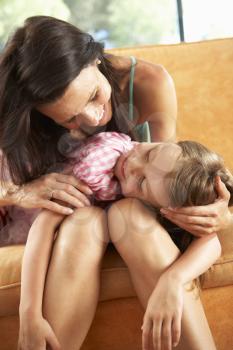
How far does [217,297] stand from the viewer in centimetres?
104

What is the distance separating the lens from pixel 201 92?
Answer: 158cm

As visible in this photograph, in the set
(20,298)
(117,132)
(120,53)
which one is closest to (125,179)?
(117,132)

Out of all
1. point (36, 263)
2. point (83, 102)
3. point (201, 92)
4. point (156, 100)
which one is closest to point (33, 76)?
point (83, 102)

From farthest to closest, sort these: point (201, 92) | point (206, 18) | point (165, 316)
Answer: point (206, 18), point (201, 92), point (165, 316)

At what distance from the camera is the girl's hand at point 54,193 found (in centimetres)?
95

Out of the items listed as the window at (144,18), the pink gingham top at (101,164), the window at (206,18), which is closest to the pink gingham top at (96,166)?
the pink gingham top at (101,164)

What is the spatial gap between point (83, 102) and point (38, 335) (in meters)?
0.43

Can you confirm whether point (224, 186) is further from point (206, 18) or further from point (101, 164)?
point (206, 18)

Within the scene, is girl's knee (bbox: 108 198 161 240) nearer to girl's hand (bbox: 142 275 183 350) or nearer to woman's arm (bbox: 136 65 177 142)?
girl's hand (bbox: 142 275 183 350)

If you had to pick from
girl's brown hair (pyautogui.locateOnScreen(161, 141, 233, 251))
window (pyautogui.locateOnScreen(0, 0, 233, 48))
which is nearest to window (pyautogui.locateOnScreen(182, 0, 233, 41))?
window (pyautogui.locateOnScreen(0, 0, 233, 48))

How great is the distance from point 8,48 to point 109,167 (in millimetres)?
306

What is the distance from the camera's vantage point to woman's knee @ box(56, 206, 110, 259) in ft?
2.91

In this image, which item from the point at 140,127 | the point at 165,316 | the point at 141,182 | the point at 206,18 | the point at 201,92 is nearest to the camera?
the point at 165,316

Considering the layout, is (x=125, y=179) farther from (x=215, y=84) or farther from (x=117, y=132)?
(x=215, y=84)
